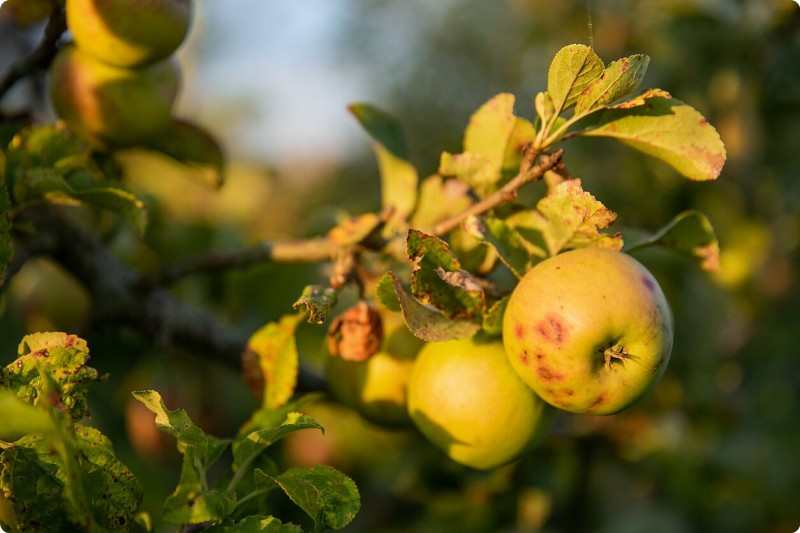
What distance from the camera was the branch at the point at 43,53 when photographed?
31.2 inches

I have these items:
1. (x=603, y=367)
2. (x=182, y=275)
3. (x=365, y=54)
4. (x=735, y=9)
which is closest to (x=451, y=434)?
(x=603, y=367)

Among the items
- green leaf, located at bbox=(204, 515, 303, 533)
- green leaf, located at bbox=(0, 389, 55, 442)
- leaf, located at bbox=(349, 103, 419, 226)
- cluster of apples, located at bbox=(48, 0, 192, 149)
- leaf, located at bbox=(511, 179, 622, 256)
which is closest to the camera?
green leaf, located at bbox=(0, 389, 55, 442)

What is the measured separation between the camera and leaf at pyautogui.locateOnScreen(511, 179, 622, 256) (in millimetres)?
662

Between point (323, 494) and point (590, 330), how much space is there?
0.24 m

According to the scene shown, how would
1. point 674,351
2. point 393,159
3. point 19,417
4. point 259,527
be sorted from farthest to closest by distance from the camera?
point 674,351 < point 393,159 < point 259,527 < point 19,417

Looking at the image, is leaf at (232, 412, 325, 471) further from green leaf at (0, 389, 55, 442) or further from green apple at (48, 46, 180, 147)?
green apple at (48, 46, 180, 147)

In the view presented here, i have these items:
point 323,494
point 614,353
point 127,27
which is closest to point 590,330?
Answer: point 614,353

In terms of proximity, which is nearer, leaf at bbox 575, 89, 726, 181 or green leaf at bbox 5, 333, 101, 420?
green leaf at bbox 5, 333, 101, 420

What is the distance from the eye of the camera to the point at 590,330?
2.01 ft

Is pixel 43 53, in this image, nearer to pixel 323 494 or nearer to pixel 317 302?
pixel 317 302

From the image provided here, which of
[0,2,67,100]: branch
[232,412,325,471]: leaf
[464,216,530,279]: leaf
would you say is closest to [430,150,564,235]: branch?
[464,216,530,279]: leaf

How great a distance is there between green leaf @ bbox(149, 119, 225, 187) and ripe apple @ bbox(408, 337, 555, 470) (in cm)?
42

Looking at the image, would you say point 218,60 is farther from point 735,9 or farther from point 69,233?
point 69,233

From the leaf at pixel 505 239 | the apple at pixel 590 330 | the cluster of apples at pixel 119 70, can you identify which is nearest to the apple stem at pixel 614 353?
the apple at pixel 590 330
